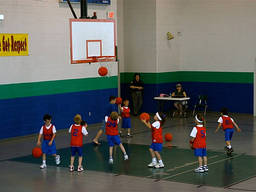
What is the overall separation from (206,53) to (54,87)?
8794 mm

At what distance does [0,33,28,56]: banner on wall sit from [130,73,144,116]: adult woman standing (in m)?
7.46

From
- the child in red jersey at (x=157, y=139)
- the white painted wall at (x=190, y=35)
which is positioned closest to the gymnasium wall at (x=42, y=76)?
the white painted wall at (x=190, y=35)

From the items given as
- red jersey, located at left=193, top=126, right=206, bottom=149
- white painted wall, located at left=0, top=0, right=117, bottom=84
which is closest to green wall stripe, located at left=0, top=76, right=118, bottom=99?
white painted wall, located at left=0, top=0, right=117, bottom=84

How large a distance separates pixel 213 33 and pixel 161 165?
12888 millimetres

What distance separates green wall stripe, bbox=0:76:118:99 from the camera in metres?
20.0

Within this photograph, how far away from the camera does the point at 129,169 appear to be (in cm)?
1520

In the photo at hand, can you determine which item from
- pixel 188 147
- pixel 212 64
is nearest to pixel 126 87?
pixel 212 64

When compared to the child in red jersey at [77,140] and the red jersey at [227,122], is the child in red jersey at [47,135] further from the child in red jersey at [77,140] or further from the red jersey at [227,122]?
the red jersey at [227,122]

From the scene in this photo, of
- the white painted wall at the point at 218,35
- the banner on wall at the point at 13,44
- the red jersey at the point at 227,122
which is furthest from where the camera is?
the white painted wall at the point at 218,35

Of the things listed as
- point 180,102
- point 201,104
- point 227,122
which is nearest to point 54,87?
point 180,102

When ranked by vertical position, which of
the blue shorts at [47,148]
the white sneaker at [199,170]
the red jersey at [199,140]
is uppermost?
the red jersey at [199,140]

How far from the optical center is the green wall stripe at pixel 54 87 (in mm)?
19953

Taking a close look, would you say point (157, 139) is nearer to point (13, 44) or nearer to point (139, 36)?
point (13, 44)

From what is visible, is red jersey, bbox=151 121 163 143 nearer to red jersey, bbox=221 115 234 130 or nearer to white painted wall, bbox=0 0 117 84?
red jersey, bbox=221 115 234 130
